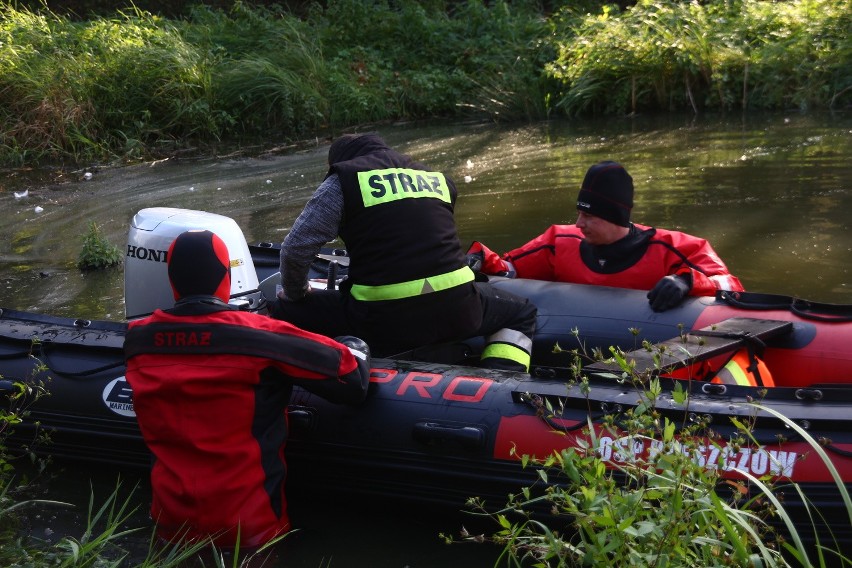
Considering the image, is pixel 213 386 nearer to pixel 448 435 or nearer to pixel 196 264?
pixel 196 264

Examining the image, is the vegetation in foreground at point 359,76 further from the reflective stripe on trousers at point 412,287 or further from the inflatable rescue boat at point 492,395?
the reflective stripe on trousers at point 412,287

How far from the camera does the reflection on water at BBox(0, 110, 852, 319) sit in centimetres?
763

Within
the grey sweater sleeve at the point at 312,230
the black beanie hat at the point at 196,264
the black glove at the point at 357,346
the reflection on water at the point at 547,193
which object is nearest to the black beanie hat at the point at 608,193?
the grey sweater sleeve at the point at 312,230

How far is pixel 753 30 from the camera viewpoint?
525 inches

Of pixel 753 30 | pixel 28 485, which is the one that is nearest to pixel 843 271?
pixel 28 485

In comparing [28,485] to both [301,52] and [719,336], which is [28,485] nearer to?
[719,336]

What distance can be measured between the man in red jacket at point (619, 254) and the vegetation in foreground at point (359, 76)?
792cm

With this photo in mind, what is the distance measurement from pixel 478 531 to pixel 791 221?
4886 millimetres

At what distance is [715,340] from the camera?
436cm

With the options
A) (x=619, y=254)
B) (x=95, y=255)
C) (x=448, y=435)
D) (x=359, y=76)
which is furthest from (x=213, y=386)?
(x=359, y=76)

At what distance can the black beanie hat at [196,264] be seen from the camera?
4.00 meters

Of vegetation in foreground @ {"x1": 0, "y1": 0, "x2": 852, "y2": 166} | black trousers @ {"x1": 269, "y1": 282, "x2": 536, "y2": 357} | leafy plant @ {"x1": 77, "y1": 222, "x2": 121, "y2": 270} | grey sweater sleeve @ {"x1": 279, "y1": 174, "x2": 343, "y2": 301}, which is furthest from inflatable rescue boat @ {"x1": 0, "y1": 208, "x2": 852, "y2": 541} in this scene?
vegetation in foreground @ {"x1": 0, "y1": 0, "x2": 852, "y2": 166}

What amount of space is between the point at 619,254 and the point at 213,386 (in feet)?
7.42

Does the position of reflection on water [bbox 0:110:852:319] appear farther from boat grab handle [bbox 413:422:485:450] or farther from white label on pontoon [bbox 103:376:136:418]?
boat grab handle [bbox 413:422:485:450]
